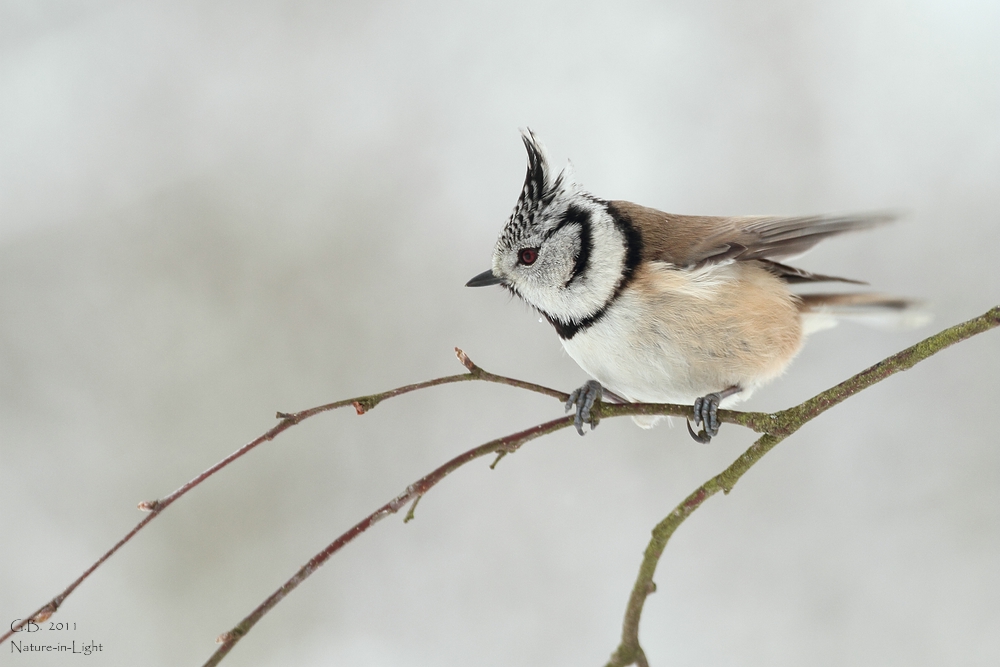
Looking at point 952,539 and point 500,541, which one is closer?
point 952,539

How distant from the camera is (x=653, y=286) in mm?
1873

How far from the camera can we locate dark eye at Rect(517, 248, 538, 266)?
199 cm

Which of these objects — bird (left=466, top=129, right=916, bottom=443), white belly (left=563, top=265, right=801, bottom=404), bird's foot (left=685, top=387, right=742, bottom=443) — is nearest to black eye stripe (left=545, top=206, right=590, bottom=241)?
bird (left=466, top=129, right=916, bottom=443)

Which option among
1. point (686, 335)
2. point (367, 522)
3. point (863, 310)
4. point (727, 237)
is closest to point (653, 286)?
point (686, 335)

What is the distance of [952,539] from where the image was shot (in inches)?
116

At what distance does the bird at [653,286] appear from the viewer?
1.87 meters

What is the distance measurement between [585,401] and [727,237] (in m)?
0.57

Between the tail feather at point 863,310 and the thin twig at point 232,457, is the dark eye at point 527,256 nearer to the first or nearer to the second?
the thin twig at point 232,457

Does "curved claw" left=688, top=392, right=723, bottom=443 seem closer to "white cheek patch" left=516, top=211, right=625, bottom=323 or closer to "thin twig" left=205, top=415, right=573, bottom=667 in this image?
"white cheek patch" left=516, top=211, right=625, bottom=323

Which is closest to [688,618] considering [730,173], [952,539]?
[952,539]

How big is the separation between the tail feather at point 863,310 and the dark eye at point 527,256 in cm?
79

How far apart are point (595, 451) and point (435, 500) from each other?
73 centimetres

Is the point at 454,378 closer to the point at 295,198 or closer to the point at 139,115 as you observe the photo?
the point at 295,198

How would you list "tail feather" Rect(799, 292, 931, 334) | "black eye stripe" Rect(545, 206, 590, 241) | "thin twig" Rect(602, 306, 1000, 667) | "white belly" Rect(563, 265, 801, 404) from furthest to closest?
1. "tail feather" Rect(799, 292, 931, 334)
2. "black eye stripe" Rect(545, 206, 590, 241)
3. "white belly" Rect(563, 265, 801, 404)
4. "thin twig" Rect(602, 306, 1000, 667)
